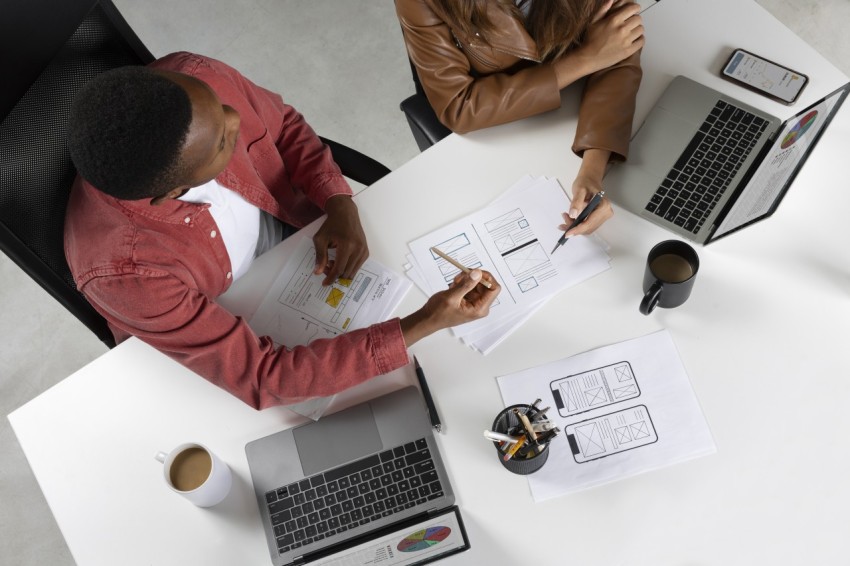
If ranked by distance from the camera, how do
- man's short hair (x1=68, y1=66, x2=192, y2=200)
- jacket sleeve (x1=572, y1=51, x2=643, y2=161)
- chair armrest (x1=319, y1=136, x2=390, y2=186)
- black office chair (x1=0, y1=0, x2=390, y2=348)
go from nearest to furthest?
man's short hair (x1=68, y1=66, x2=192, y2=200)
black office chair (x1=0, y1=0, x2=390, y2=348)
jacket sleeve (x1=572, y1=51, x2=643, y2=161)
chair armrest (x1=319, y1=136, x2=390, y2=186)

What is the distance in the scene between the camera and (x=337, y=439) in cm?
118

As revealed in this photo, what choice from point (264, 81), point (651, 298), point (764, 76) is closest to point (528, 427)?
point (651, 298)

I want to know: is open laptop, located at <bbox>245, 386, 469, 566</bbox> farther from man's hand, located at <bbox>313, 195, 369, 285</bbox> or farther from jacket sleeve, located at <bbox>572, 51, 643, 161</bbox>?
jacket sleeve, located at <bbox>572, 51, 643, 161</bbox>

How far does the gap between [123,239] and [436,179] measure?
0.57 m

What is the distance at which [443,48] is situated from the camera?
1351mm

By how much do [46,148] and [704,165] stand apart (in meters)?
1.13

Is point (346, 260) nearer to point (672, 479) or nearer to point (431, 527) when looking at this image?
point (431, 527)

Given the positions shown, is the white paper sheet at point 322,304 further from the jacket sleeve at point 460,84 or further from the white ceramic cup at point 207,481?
the jacket sleeve at point 460,84

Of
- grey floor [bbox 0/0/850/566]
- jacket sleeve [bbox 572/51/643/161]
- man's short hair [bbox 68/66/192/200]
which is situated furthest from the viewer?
grey floor [bbox 0/0/850/566]

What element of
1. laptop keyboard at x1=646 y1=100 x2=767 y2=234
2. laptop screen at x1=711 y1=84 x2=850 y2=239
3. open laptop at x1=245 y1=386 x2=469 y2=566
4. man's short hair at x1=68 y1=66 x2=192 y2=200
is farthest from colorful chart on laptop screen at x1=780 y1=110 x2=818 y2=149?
man's short hair at x1=68 y1=66 x2=192 y2=200

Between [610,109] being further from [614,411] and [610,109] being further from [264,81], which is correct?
[264,81]

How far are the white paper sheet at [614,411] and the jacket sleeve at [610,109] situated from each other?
35cm

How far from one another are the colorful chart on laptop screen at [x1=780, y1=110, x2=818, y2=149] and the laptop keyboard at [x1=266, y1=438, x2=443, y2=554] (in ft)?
2.49

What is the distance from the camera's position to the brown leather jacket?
1.28m
